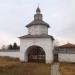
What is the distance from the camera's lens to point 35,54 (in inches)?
1726

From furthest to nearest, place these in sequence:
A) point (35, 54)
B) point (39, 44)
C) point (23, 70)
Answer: point (35, 54), point (39, 44), point (23, 70)

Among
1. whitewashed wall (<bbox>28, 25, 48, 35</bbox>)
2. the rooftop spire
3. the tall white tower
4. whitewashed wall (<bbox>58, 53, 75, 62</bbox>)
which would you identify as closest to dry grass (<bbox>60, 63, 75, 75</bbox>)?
whitewashed wall (<bbox>58, 53, 75, 62</bbox>)

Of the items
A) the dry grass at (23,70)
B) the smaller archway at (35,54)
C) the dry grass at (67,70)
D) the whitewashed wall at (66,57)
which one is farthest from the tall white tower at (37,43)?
the dry grass at (23,70)

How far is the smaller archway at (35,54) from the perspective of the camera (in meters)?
42.9

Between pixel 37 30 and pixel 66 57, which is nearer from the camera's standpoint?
pixel 66 57

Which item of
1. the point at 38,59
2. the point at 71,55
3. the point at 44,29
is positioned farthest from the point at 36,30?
the point at 71,55

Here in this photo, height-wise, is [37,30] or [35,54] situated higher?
[37,30]

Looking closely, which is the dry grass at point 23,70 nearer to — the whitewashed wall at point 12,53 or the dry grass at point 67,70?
the dry grass at point 67,70

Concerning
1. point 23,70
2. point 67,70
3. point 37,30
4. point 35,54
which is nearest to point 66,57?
point 35,54

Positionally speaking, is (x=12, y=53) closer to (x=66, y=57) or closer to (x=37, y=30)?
(x=37, y=30)

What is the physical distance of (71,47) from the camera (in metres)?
46.8

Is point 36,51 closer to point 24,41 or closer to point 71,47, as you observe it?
point 24,41

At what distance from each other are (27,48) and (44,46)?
338 cm

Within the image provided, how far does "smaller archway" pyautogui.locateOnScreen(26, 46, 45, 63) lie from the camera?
42897mm
